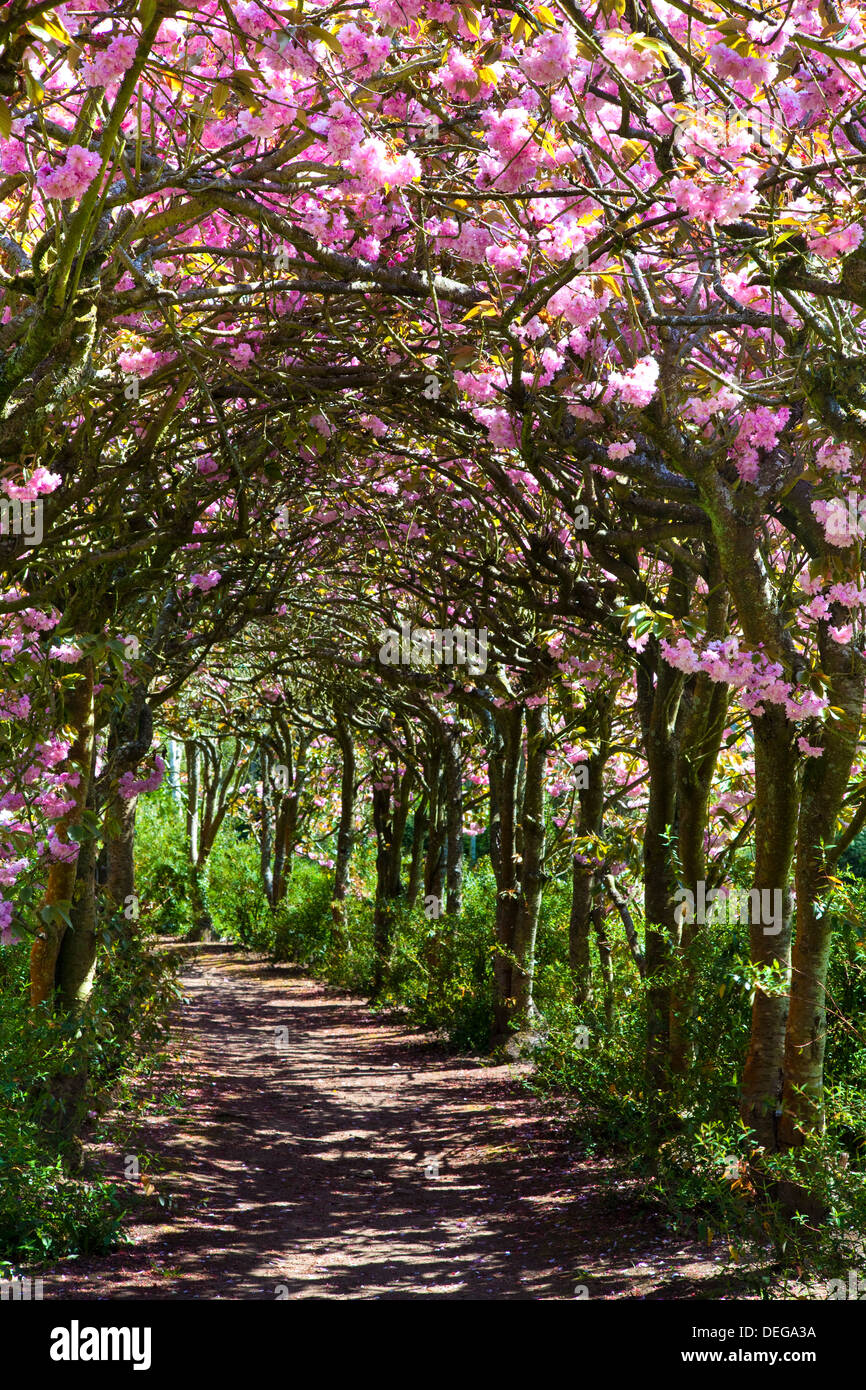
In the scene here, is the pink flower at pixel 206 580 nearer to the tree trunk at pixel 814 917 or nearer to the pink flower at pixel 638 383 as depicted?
the pink flower at pixel 638 383

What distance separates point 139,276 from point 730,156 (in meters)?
1.89

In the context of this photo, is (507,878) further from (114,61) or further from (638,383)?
(114,61)

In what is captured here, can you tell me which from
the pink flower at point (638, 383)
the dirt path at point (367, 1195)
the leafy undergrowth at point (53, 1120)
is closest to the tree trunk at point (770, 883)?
the dirt path at point (367, 1195)

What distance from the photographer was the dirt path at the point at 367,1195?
16.4ft

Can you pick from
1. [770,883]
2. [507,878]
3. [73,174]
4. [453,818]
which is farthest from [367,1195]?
[453,818]

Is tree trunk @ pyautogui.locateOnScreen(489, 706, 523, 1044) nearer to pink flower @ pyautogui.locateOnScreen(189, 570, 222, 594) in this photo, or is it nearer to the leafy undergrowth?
pink flower @ pyautogui.locateOnScreen(189, 570, 222, 594)

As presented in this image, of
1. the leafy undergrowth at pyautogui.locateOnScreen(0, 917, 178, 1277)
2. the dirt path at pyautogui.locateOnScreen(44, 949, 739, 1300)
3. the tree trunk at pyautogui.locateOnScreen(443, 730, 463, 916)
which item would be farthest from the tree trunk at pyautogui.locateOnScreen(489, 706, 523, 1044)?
the leafy undergrowth at pyautogui.locateOnScreen(0, 917, 178, 1277)

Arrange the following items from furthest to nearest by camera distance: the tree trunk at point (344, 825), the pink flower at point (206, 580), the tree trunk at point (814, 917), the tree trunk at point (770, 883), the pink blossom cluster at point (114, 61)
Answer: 1. the tree trunk at point (344, 825)
2. the pink flower at point (206, 580)
3. the tree trunk at point (770, 883)
4. the tree trunk at point (814, 917)
5. the pink blossom cluster at point (114, 61)

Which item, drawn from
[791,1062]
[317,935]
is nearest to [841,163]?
[791,1062]

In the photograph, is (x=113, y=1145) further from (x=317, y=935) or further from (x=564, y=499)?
(x=317, y=935)

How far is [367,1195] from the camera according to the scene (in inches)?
273

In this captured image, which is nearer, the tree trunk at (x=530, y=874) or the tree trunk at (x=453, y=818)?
the tree trunk at (x=530, y=874)

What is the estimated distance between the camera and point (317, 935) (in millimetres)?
19094

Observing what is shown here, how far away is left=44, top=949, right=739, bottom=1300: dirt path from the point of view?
498cm
